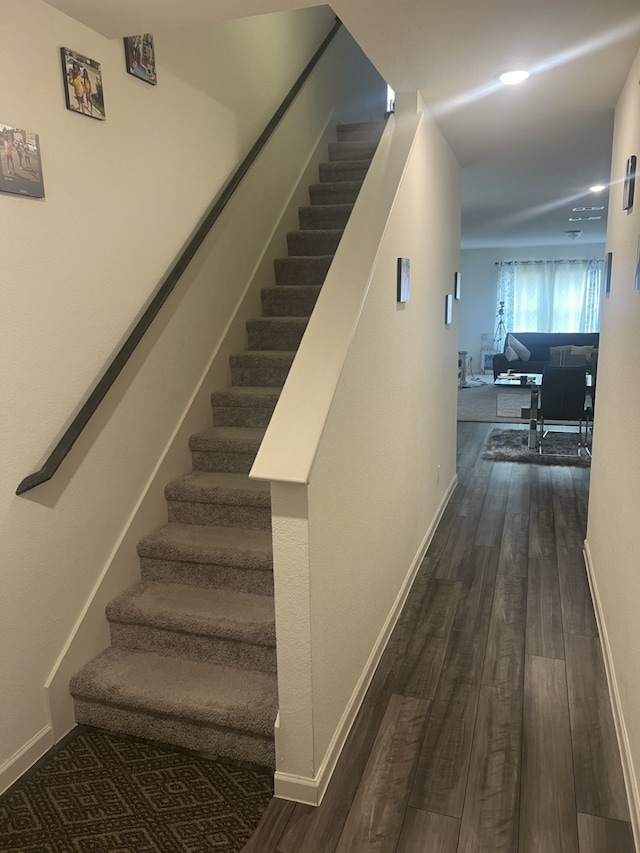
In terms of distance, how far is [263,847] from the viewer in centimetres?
175

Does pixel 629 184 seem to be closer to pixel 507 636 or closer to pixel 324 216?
pixel 507 636

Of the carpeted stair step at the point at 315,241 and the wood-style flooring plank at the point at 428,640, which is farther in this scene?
the carpeted stair step at the point at 315,241

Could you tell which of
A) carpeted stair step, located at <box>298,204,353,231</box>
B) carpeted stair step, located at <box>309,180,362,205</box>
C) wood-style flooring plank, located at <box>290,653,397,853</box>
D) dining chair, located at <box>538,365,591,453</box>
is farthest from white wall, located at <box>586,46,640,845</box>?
dining chair, located at <box>538,365,591,453</box>

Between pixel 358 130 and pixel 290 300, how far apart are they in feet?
7.61

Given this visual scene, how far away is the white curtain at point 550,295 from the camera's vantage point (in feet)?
37.6

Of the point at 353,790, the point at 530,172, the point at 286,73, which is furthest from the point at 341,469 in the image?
the point at 530,172

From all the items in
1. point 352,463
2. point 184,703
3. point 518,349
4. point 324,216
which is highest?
point 324,216

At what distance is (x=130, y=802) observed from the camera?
1.93m

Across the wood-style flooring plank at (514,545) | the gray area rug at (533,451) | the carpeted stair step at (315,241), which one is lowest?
the wood-style flooring plank at (514,545)

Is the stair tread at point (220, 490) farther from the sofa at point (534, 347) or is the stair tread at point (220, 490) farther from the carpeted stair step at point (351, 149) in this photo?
the sofa at point (534, 347)

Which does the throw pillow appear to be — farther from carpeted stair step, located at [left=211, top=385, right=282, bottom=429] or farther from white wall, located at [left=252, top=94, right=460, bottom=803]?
carpeted stair step, located at [left=211, top=385, right=282, bottom=429]

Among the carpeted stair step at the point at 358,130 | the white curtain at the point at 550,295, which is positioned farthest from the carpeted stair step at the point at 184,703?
the white curtain at the point at 550,295

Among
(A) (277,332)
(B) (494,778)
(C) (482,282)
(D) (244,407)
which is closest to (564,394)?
(A) (277,332)

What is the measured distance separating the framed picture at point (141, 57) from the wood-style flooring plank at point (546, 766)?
289 cm
